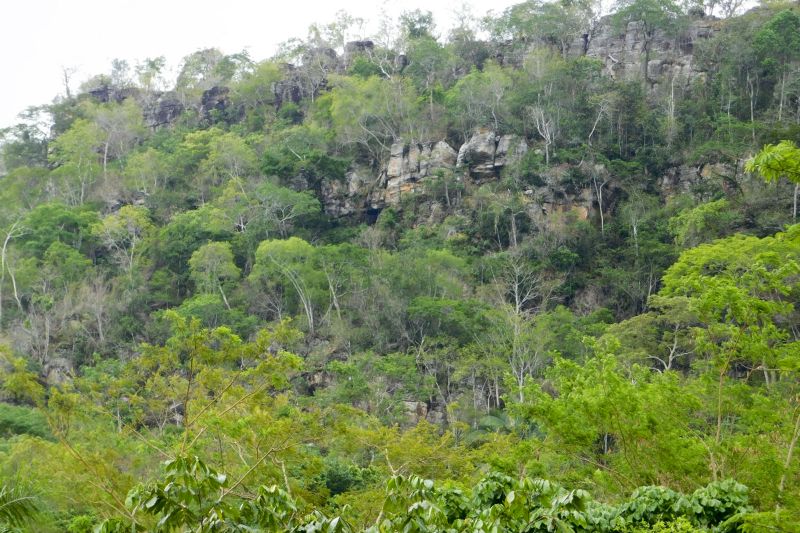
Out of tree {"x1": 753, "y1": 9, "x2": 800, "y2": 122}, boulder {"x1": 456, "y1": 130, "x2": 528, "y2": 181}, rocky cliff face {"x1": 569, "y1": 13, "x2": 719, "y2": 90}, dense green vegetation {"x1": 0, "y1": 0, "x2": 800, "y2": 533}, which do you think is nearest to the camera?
dense green vegetation {"x1": 0, "y1": 0, "x2": 800, "y2": 533}

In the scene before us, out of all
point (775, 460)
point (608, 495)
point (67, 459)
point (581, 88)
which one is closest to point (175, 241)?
point (581, 88)

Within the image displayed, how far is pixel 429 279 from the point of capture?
24.6 metres

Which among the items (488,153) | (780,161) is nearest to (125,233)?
(488,153)

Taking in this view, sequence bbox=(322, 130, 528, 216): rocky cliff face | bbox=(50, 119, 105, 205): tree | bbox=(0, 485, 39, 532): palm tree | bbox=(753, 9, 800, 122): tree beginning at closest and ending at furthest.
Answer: bbox=(0, 485, 39, 532): palm tree
bbox=(753, 9, 800, 122): tree
bbox=(322, 130, 528, 216): rocky cliff face
bbox=(50, 119, 105, 205): tree

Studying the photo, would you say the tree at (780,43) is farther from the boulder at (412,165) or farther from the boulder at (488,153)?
the boulder at (412,165)

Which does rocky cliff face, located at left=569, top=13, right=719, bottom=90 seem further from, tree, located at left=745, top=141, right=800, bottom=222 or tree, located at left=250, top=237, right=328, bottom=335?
tree, located at left=745, top=141, right=800, bottom=222

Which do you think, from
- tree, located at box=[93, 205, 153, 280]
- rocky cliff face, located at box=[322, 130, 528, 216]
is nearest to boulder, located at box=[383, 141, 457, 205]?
rocky cliff face, located at box=[322, 130, 528, 216]

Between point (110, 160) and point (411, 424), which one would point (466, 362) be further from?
point (110, 160)

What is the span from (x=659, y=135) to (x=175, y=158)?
18.7 meters

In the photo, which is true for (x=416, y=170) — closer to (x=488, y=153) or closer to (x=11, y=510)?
(x=488, y=153)

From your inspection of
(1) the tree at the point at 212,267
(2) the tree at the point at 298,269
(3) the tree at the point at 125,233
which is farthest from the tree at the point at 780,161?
(3) the tree at the point at 125,233

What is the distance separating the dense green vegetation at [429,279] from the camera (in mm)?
9281

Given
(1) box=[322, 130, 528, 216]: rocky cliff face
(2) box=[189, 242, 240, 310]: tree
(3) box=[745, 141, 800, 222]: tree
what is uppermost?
(3) box=[745, 141, 800, 222]: tree

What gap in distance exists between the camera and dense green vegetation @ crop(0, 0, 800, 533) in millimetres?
9281
